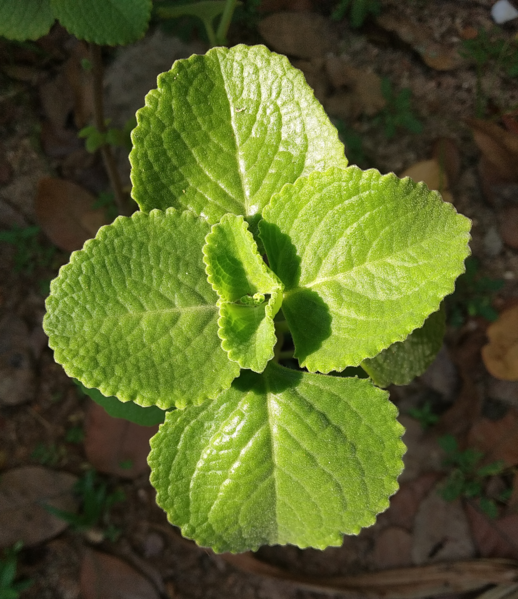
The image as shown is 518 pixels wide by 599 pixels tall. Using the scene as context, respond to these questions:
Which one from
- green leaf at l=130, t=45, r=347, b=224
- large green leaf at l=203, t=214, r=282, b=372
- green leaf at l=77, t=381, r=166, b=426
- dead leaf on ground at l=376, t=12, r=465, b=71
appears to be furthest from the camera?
dead leaf on ground at l=376, t=12, r=465, b=71

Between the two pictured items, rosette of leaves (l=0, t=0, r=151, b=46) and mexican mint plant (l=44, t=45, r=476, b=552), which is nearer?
mexican mint plant (l=44, t=45, r=476, b=552)

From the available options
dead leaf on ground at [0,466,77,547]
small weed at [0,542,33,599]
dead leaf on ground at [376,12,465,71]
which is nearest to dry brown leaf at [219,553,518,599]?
dead leaf on ground at [0,466,77,547]

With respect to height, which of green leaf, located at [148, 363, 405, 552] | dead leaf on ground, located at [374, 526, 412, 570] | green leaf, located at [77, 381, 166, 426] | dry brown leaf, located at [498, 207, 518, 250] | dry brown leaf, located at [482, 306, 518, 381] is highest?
dry brown leaf, located at [498, 207, 518, 250]

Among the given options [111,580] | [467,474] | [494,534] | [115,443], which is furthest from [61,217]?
[494,534]

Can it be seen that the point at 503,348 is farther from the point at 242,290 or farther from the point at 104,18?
the point at 104,18

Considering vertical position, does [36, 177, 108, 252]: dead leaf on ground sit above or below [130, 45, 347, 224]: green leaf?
below

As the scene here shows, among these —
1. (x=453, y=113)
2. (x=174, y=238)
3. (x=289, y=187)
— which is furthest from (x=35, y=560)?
(x=453, y=113)

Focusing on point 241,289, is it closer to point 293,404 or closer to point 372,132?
point 293,404

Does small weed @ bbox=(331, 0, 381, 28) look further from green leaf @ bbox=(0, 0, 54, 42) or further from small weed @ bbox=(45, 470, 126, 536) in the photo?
small weed @ bbox=(45, 470, 126, 536)
